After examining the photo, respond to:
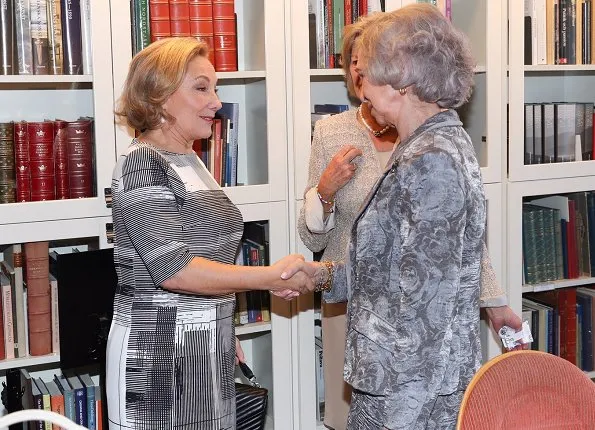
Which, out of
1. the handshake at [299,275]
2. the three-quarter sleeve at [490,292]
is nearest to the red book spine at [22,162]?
the handshake at [299,275]

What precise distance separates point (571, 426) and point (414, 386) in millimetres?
323

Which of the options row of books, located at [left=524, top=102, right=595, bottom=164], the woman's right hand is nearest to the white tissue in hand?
the woman's right hand

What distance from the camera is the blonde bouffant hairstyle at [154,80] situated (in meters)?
2.23

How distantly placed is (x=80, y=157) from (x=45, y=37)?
378 mm

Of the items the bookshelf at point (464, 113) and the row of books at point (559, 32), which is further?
the row of books at point (559, 32)

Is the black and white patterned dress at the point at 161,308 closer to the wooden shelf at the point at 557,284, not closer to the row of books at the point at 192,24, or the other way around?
the row of books at the point at 192,24

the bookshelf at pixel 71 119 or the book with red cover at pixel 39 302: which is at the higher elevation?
the bookshelf at pixel 71 119

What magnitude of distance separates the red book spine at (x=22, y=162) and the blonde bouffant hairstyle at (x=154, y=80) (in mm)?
515

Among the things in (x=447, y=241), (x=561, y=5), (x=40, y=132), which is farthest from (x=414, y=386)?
(x=561, y=5)

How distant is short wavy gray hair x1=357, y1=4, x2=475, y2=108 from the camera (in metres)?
1.87

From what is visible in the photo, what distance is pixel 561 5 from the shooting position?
3.41 metres

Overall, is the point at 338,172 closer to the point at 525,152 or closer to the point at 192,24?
the point at 192,24

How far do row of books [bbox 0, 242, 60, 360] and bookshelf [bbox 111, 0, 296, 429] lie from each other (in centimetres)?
63

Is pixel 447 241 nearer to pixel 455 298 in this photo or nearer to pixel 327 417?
pixel 455 298
